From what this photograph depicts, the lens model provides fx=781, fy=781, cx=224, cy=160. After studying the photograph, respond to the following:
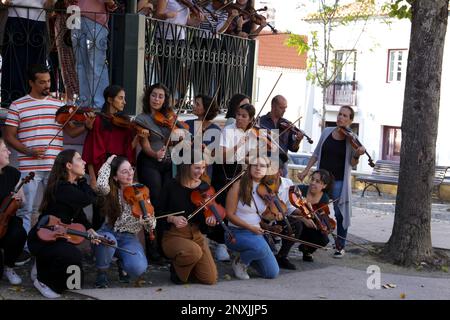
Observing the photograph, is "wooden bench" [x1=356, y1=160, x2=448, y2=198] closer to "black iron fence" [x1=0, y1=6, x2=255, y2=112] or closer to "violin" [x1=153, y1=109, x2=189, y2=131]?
"black iron fence" [x1=0, y1=6, x2=255, y2=112]

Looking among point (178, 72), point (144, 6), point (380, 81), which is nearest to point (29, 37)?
point (144, 6)

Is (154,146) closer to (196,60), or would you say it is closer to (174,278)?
(174,278)

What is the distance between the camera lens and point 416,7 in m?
9.01

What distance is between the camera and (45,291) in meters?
6.45

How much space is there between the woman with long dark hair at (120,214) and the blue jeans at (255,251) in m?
0.96

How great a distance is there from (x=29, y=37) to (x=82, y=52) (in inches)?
23.1

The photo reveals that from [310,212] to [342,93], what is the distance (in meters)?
27.8

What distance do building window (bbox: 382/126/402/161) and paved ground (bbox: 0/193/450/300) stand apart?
2349cm

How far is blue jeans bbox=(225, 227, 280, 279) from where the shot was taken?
24.6 feet

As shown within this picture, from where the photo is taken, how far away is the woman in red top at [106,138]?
24.4ft

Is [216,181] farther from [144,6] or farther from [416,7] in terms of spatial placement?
[416,7]

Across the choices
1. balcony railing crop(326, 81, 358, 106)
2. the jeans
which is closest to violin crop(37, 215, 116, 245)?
the jeans

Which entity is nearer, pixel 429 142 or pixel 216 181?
pixel 216 181

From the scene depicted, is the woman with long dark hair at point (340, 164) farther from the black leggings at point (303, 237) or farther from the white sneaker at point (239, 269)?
the white sneaker at point (239, 269)
